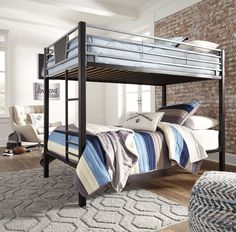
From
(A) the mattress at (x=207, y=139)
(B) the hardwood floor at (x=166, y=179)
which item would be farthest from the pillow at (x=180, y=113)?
(B) the hardwood floor at (x=166, y=179)

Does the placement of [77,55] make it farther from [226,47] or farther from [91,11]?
[91,11]

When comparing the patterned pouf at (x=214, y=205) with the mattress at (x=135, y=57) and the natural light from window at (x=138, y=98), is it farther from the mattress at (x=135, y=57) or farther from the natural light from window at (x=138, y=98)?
the natural light from window at (x=138, y=98)

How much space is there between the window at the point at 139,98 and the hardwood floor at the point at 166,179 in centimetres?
203

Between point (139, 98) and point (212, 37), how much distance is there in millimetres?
2413

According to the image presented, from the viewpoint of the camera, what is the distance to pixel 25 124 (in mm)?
5328

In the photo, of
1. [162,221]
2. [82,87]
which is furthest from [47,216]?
[82,87]

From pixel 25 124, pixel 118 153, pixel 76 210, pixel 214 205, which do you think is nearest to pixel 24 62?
pixel 25 124

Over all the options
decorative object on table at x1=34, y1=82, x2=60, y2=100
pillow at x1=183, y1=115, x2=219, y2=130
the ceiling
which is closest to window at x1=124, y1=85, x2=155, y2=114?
the ceiling

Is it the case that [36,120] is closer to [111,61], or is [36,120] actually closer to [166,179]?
[166,179]

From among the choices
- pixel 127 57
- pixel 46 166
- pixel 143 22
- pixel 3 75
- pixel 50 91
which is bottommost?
pixel 46 166

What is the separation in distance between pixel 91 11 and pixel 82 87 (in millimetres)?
3671

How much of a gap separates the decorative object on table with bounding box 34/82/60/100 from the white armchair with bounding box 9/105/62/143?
62 cm

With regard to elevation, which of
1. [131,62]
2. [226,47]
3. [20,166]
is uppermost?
[226,47]

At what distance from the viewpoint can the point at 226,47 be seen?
149 inches
